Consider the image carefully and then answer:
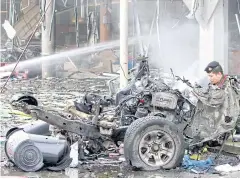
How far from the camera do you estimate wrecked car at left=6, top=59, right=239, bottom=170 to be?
6344mm

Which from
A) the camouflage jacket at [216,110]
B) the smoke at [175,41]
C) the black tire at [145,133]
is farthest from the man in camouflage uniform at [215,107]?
the smoke at [175,41]

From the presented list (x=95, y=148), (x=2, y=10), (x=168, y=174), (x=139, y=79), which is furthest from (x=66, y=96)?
(x=2, y=10)

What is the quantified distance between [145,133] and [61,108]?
214 inches

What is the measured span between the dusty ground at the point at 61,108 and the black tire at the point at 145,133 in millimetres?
128

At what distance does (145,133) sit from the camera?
631 centimetres

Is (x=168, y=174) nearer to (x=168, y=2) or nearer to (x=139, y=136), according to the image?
(x=139, y=136)

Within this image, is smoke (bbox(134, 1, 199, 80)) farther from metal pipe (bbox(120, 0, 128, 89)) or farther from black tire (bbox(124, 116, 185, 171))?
black tire (bbox(124, 116, 185, 171))

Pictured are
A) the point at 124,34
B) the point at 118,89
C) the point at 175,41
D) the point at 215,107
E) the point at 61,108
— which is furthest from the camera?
the point at 175,41

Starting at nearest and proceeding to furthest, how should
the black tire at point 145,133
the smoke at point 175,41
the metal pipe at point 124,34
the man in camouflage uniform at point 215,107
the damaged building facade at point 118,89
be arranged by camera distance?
the black tire at point 145,133
the damaged building facade at point 118,89
the man in camouflage uniform at point 215,107
the metal pipe at point 124,34
the smoke at point 175,41

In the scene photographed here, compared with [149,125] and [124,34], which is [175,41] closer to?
[124,34]

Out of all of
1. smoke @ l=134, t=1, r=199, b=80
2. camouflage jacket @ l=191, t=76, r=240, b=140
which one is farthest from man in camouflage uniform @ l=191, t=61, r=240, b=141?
smoke @ l=134, t=1, r=199, b=80

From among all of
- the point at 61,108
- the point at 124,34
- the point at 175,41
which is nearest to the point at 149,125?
the point at 61,108

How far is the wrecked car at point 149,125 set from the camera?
634cm

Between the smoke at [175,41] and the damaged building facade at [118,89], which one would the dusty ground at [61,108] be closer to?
the damaged building facade at [118,89]
